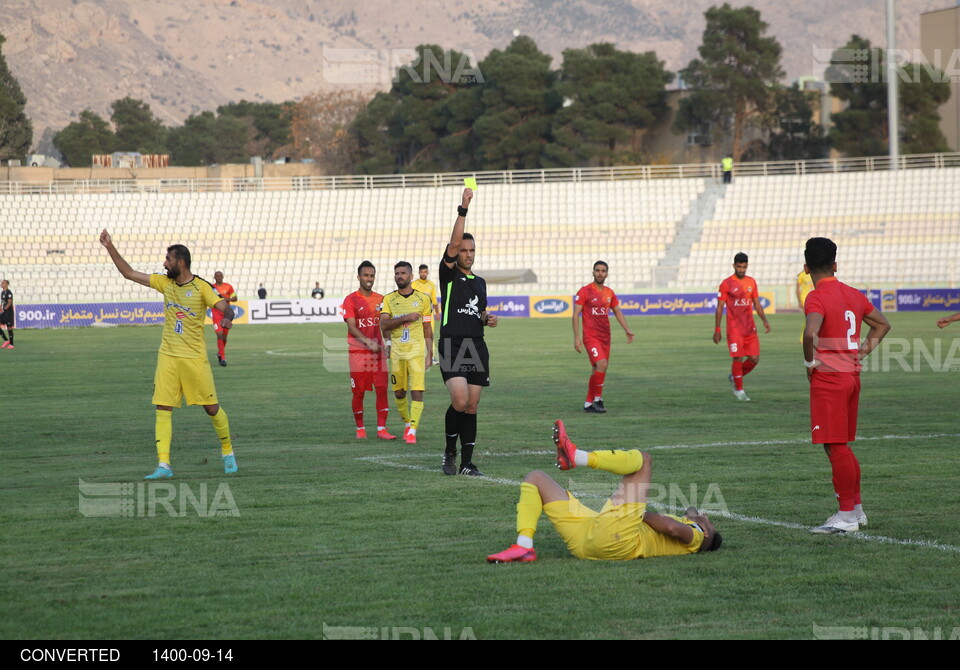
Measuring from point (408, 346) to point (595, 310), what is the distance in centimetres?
425

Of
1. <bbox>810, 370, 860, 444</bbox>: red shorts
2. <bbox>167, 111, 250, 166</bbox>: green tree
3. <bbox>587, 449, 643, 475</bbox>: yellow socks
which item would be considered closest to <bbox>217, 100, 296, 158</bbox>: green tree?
<bbox>167, 111, 250, 166</bbox>: green tree

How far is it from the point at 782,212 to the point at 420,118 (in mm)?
39587

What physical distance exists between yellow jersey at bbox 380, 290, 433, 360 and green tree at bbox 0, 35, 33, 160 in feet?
299

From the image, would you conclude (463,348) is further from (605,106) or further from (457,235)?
(605,106)

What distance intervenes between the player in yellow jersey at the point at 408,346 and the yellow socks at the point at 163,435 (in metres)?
3.16

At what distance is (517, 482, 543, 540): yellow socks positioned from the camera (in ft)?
23.5

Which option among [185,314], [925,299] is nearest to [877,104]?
[925,299]

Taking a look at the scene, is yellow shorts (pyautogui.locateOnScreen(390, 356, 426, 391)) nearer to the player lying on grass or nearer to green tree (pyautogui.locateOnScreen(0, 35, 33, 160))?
the player lying on grass

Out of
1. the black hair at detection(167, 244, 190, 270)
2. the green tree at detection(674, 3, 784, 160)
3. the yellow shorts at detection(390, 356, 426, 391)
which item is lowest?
the yellow shorts at detection(390, 356, 426, 391)

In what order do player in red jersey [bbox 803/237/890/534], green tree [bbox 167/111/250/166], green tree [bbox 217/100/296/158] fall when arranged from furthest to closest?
green tree [bbox 167/111/250/166], green tree [bbox 217/100/296/158], player in red jersey [bbox 803/237/890/534]

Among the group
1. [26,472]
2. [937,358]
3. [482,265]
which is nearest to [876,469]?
[26,472]

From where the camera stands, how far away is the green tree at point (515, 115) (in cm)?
8269

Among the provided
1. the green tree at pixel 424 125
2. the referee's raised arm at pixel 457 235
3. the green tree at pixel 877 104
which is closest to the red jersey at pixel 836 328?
the referee's raised arm at pixel 457 235

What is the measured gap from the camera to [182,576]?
6855 mm
